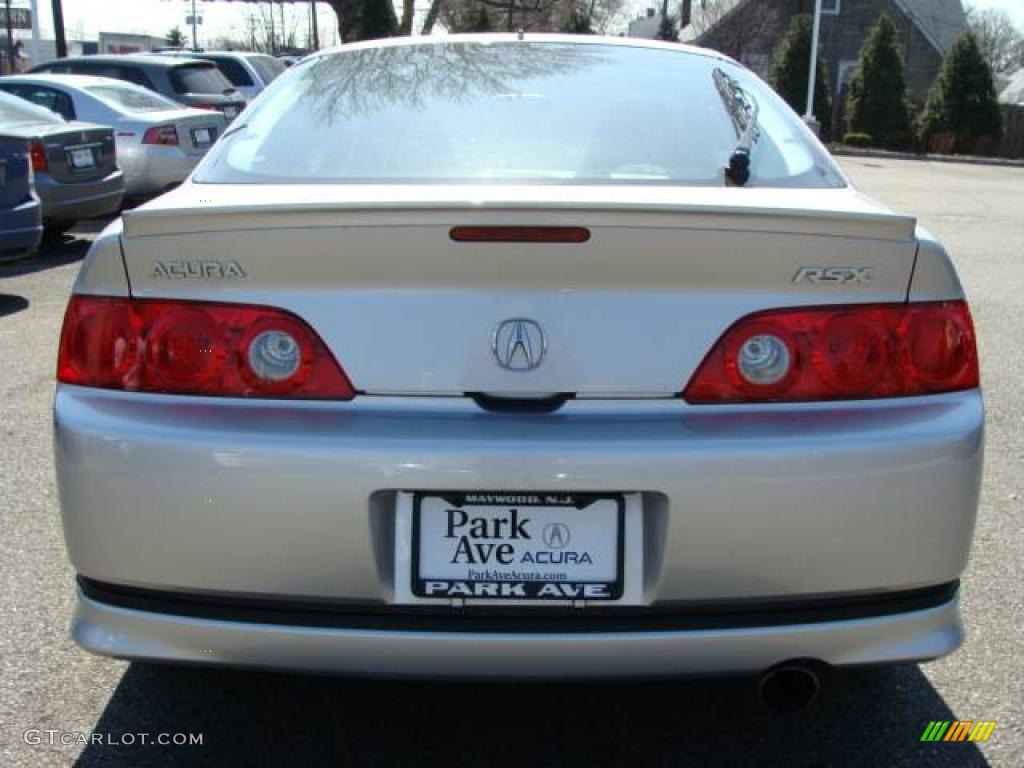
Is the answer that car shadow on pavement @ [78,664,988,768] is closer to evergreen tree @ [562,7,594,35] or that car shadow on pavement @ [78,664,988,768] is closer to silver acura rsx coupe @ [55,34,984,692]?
silver acura rsx coupe @ [55,34,984,692]

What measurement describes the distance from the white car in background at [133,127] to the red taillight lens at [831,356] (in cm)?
1098

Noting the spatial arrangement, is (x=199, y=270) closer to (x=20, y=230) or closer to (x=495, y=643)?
(x=495, y=643)

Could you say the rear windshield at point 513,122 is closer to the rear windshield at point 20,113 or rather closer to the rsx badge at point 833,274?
the rsx badge at point 833,274

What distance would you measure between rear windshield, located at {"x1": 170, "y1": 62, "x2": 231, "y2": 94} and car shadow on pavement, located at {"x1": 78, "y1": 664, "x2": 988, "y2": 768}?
1369 centimetres

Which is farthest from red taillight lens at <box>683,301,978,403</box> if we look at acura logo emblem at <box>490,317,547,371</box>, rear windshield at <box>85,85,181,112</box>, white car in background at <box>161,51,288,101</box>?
white car in background at <box>161,51,288,101</box>

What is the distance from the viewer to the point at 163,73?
15453 mm

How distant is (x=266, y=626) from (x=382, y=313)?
2.10 feet

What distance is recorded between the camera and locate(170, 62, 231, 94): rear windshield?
15484mm

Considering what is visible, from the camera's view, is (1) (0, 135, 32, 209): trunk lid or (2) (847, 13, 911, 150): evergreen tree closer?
(1) (0, 135, 32, 209): trunk lid

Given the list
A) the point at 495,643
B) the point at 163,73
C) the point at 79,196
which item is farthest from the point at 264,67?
the point at 495,643

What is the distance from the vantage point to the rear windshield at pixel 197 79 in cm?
1548

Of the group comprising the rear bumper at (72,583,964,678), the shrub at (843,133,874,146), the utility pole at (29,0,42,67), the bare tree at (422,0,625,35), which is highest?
the bare tree at (422,0,625,35)

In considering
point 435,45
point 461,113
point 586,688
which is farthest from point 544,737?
point 435,45

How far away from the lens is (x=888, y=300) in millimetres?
2383
